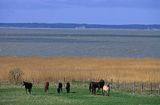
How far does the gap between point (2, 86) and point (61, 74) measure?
1528cm

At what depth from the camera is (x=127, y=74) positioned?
195 ft

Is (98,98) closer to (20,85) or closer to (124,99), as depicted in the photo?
(124,99)

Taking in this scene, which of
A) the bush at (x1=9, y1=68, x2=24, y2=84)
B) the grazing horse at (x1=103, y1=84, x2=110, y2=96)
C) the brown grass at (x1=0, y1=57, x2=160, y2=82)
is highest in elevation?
the brown grass at (x1=0, y1=57, x2=160, y2=82)

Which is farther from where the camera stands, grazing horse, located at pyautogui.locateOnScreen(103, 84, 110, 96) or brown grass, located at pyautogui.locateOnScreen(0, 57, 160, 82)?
brown grass, located at pyautogui.locateOnScreen(0, 57, 160, 82)

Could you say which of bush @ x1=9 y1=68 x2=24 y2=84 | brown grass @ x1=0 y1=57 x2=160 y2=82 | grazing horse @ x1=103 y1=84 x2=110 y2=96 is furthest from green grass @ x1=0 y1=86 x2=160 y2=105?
brown grass @ x1=0 y1=57 x2=160 y2=82

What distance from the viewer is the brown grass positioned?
55.6m

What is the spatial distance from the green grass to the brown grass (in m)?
15.3

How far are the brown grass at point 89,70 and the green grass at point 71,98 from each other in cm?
1529

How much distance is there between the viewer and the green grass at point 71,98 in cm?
3259

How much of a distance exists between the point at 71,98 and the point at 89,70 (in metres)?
29.1

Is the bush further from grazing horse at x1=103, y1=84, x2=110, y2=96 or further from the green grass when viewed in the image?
grazing horse at x1=103, y1=84, x2=110, y2=96

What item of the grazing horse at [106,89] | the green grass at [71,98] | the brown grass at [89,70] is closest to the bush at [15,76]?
the brown grass at [89,70]

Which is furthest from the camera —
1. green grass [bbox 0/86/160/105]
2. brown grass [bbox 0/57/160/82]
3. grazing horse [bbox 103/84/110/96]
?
brown grass [bbox 0/57/160/82]

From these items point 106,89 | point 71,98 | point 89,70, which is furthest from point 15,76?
point 89,70
